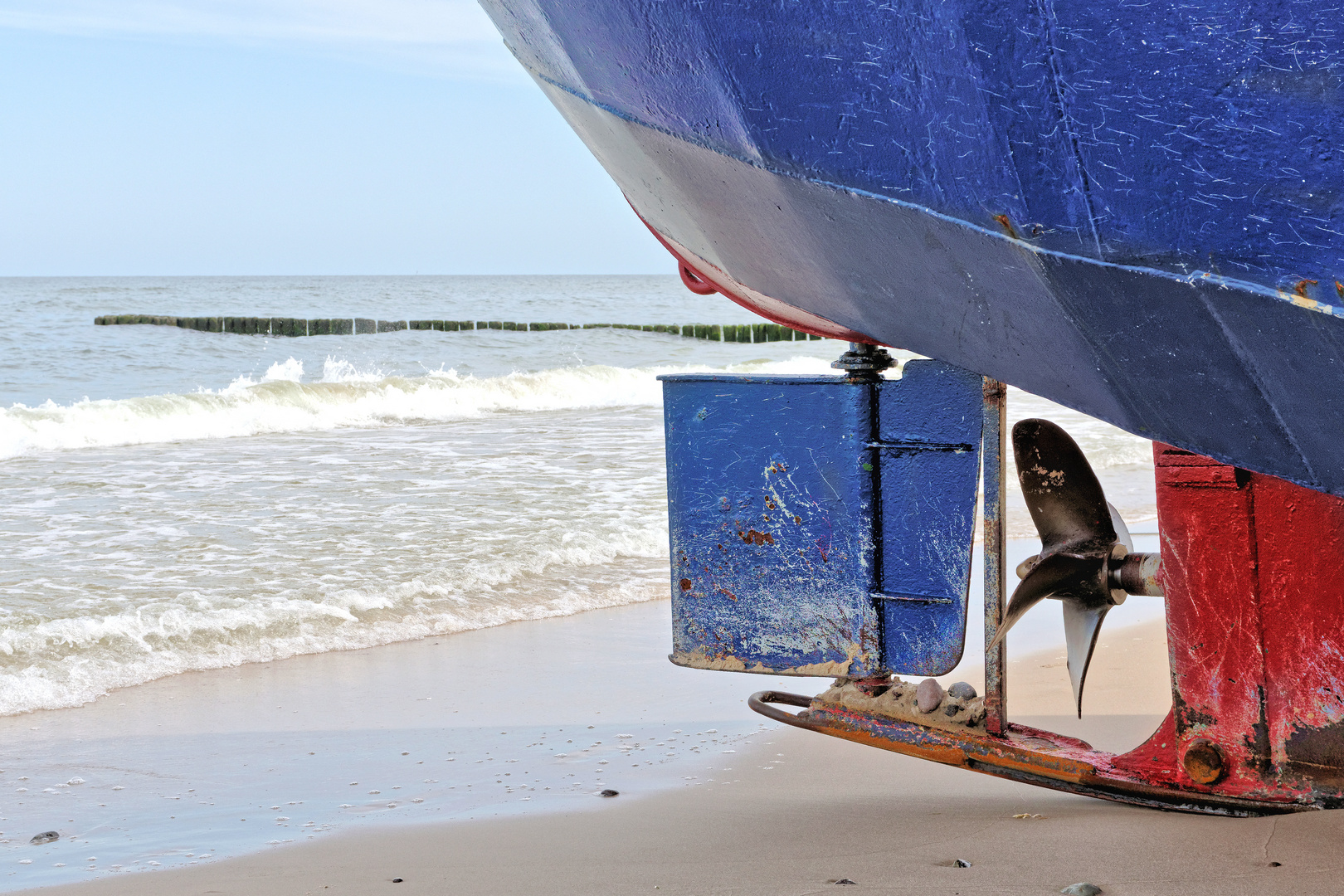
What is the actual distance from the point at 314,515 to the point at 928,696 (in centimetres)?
524

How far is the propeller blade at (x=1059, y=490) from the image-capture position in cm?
272

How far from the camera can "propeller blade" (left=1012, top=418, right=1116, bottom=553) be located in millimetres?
2717

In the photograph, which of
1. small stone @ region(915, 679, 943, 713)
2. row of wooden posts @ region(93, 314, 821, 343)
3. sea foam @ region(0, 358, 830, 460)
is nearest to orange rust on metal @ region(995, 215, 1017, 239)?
small stone @ region(915, 679, 943, 713)

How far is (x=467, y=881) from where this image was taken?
2424mm

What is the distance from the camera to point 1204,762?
240cm

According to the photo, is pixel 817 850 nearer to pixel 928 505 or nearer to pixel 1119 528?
pixel 928 505

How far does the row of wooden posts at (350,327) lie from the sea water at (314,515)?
14.1 m

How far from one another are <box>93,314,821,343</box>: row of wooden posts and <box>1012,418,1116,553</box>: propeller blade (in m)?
30.3

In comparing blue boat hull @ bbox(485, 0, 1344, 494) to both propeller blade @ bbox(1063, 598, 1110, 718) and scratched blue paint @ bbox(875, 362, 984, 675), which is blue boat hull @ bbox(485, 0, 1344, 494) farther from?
propeller blade @ bbox(1063, 598, 1110, 718)

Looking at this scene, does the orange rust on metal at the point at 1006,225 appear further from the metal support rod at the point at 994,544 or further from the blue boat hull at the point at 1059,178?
the metal support rod at the point at 994,544

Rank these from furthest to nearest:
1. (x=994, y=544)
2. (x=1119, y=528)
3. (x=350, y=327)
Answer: (x=350, y=327) → (x=1119, y=528) → (x=994, y=544)

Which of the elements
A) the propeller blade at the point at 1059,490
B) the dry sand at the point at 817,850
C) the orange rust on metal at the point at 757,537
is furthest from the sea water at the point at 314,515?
the propeller blade at the point at 1059,490

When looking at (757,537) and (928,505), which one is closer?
(928,505)

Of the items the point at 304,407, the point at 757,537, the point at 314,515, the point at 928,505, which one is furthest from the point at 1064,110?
the point at 304,407
